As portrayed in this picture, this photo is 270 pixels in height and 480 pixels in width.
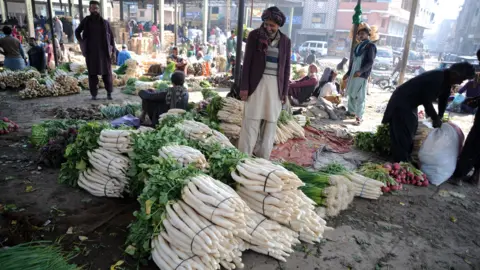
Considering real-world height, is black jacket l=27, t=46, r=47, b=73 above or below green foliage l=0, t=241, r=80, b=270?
above

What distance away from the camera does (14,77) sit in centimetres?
917

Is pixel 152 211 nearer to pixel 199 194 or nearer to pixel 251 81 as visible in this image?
pixel 199 194

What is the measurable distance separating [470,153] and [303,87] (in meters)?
4.81

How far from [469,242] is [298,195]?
6.32ft

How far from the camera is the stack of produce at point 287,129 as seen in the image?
5836 millimetres

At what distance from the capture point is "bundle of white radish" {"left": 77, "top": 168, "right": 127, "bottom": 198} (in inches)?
139

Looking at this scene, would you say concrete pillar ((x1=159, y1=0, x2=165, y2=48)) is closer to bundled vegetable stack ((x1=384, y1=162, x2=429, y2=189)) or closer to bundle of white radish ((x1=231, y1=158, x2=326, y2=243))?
bundled vegetable stack ((x1=384, y1=162, x2=429, y2=189))

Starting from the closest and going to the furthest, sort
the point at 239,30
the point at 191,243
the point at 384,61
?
1. the point at 191,243
2. the point at 239,30
3. the point at 384,61

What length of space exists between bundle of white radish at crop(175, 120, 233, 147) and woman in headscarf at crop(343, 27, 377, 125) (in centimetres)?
462

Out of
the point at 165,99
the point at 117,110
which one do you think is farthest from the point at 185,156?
the point at 117,110

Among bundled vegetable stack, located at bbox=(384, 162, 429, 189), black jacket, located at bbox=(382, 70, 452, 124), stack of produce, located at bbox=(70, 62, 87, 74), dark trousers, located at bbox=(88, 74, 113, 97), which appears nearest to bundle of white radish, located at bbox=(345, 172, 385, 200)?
bundled vegetable stack, located at bbox=(384, 162, 429, 189)

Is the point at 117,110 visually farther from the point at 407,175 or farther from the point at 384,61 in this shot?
the point at 384,61

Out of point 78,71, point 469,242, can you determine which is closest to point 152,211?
point 469,242

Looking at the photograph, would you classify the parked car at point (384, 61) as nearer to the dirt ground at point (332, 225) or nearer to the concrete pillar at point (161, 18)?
the concrete pillar at point (161, 18)
